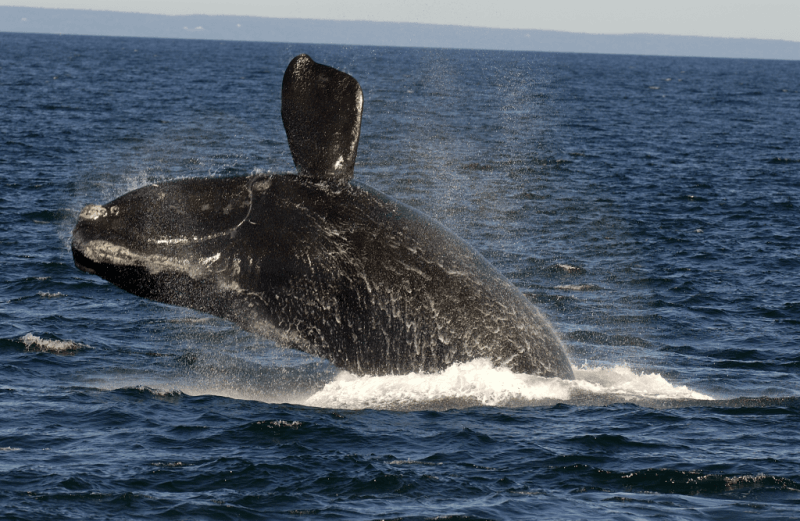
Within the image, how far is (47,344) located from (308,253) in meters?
7.44

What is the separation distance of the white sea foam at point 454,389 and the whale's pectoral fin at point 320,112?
8.51ft

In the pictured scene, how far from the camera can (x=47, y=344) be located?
49.1 feet

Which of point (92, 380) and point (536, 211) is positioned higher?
point (536, 211)

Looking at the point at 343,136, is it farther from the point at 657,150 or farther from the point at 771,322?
the point at 657,150

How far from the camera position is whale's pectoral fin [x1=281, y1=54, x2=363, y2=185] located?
9259 mm

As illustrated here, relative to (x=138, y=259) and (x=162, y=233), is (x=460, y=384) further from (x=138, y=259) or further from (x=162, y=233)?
(x=138, y=259)

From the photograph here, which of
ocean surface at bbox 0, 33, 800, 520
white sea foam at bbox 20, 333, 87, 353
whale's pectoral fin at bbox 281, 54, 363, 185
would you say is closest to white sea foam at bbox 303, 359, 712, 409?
ocean surface at bbox 0, 33, 800, 520

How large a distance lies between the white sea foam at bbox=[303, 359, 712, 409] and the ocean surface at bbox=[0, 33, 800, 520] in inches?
1.3

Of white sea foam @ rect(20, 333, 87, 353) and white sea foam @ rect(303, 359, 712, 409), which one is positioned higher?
white sea foam @ rect(303, 359, 712, 409)

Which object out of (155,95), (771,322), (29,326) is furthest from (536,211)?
(155,95)

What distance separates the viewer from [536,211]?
28391mm

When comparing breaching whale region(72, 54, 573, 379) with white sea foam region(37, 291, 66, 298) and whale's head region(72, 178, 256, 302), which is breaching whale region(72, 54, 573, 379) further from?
white sea foam region(37, 291, 66, 298)

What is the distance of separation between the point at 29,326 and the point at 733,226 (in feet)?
66.1

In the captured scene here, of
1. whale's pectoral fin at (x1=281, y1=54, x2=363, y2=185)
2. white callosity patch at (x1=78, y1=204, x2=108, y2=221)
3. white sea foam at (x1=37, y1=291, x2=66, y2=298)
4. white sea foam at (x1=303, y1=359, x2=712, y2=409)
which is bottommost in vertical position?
white sea foam at (x1=37, y1=291, x2=66, y2=298)
